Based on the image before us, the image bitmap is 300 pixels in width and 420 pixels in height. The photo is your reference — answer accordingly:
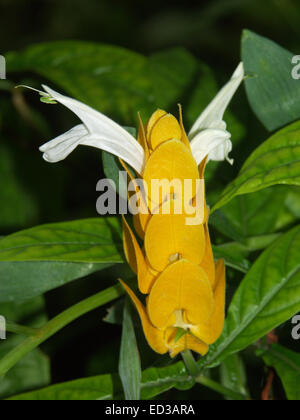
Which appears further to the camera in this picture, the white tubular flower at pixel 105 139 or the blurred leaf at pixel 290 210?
the blurred leaf at pixel 290 210

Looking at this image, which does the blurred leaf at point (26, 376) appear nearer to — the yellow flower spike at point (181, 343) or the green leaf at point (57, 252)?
the green leaf at point (57, 252)

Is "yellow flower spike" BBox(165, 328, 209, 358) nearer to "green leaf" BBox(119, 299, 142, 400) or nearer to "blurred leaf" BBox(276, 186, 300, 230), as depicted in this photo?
"green leaf" BBox(119, 299, 142, 400)

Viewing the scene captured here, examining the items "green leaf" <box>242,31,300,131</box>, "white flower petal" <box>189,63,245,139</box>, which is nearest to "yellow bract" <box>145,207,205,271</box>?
"white flower petal" <box>189,63,245,139</box>

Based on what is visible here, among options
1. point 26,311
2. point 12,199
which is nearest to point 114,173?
point 26,311

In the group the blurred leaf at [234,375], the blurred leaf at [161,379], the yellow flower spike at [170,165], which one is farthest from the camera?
the blurred leaf at [234,375]

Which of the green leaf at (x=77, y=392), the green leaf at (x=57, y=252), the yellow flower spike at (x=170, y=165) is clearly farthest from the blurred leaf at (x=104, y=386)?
the yellow flower spike at (x=170, y=165)

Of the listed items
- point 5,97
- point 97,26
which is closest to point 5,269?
point 5,97

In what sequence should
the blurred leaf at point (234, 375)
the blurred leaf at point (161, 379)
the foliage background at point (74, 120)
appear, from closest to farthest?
the blurred leaf at point (161, 379) < the blurred leaf at point (234, 375) < the foliage background at point (74, 120)

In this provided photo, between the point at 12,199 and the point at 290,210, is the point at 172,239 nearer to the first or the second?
the point at 290,210
